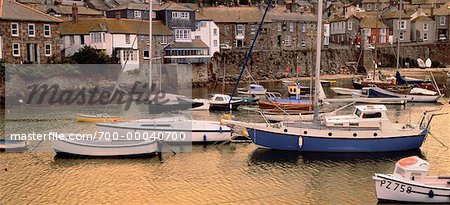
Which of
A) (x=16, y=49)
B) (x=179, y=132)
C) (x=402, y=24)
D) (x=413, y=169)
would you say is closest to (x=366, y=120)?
(x=413, y=169)

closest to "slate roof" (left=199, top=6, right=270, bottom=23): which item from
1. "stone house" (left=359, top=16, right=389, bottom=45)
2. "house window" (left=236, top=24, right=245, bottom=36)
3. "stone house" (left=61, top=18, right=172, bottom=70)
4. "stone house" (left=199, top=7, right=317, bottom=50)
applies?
"stone house" (left=199, top=7, right=317, bottom=50)

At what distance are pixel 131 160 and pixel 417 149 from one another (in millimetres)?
19099

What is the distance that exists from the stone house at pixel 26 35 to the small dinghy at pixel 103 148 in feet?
107

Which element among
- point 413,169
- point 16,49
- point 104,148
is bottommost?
point 104,148

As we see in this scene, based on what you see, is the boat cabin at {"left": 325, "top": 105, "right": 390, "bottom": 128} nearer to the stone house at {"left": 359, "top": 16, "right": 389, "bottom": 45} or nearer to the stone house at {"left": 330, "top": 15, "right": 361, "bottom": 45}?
the stone house at {"left": 359, "top": 16, "right": 389, "bottom": 45}

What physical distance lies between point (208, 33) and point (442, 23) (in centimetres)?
5654

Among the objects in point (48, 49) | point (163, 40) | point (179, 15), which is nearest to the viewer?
point (48, 49)

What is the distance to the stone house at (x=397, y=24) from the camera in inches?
4459

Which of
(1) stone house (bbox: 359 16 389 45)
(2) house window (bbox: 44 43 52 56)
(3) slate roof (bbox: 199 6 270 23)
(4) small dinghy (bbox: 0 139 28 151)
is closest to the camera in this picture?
(4) small dinghy (bbox: 0 139 28 151)

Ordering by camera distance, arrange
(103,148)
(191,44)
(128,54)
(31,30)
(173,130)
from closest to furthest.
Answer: (103,148) < (173,130) < (31,30) < (128,54) < (191,44)

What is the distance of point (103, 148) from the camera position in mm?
33781

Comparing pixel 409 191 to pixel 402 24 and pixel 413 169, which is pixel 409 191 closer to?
pixel 413 169

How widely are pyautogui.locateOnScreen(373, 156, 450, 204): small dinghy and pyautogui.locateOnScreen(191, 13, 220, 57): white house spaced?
63.3 m

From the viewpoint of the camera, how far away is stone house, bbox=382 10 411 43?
113250 mm
